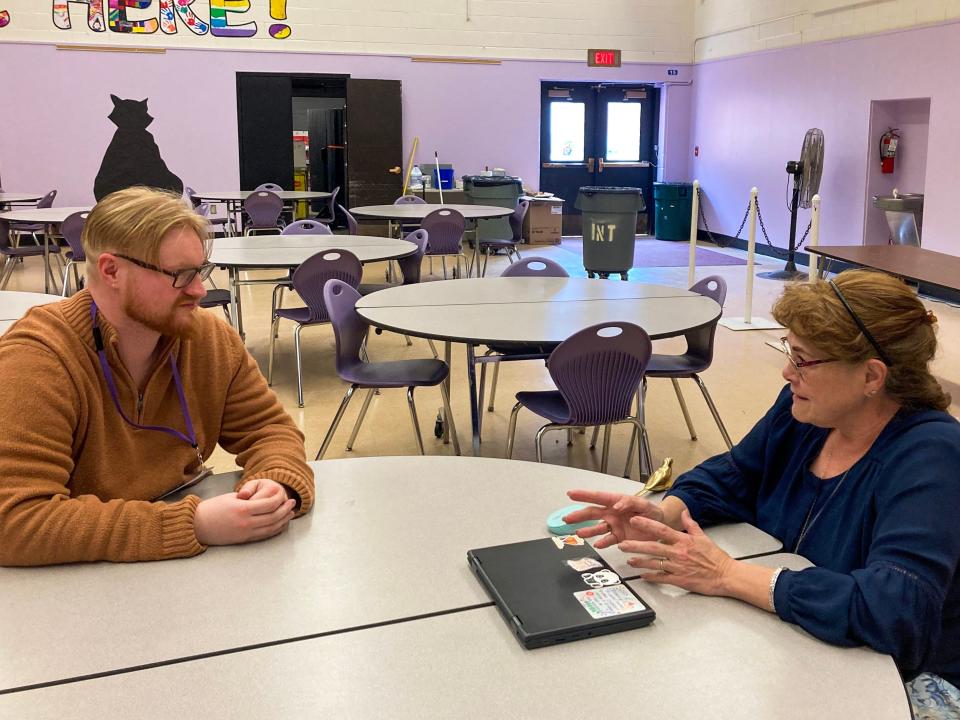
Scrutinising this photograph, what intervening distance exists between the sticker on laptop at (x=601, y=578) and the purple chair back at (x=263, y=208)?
26.1ft

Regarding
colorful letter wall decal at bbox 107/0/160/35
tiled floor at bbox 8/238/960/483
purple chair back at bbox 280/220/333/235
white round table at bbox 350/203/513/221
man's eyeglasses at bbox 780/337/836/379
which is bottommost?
tiled floor at bbox 8/238/960/483

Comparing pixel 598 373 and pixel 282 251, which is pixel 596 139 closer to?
pixel 282 251

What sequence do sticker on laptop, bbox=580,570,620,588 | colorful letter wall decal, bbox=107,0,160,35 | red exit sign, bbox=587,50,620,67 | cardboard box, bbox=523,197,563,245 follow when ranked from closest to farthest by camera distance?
sticker on laptop, bbox=580,570,620,588
colorful letter wall decal, bbox=107,0,160,35
cardboard box, bbox=523,197,563,245
red exit sign, bbox=587,50,620,67

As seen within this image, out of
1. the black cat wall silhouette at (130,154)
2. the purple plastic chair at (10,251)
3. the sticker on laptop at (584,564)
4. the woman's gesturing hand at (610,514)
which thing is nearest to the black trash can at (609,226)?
the purple plastic chair at (10,251)

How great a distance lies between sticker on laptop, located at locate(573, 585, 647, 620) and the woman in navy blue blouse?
90 millimetres

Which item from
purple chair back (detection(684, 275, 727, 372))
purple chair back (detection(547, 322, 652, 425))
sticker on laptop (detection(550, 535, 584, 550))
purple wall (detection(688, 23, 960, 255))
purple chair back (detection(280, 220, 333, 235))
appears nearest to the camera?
sticker on laptop (detection(550, 535, 584, 550))

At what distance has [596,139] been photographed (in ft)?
43.4

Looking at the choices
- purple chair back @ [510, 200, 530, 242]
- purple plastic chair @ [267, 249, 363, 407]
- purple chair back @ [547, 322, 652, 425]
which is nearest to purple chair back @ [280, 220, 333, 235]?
purple plastic chair @ [267, 249, 363, 407]

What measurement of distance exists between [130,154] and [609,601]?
11749 mm

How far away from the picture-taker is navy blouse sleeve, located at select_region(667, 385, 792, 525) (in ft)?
5.24

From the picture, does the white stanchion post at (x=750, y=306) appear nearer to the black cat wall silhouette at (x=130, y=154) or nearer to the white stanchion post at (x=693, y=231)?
the white stanchion post at (x=693, y=231)

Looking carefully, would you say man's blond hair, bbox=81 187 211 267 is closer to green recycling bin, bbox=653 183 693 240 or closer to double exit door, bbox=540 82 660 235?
green recycling bin, bbox=653 183 693 240

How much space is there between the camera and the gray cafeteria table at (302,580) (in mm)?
1204

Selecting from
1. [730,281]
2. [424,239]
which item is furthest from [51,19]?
[730,281]
